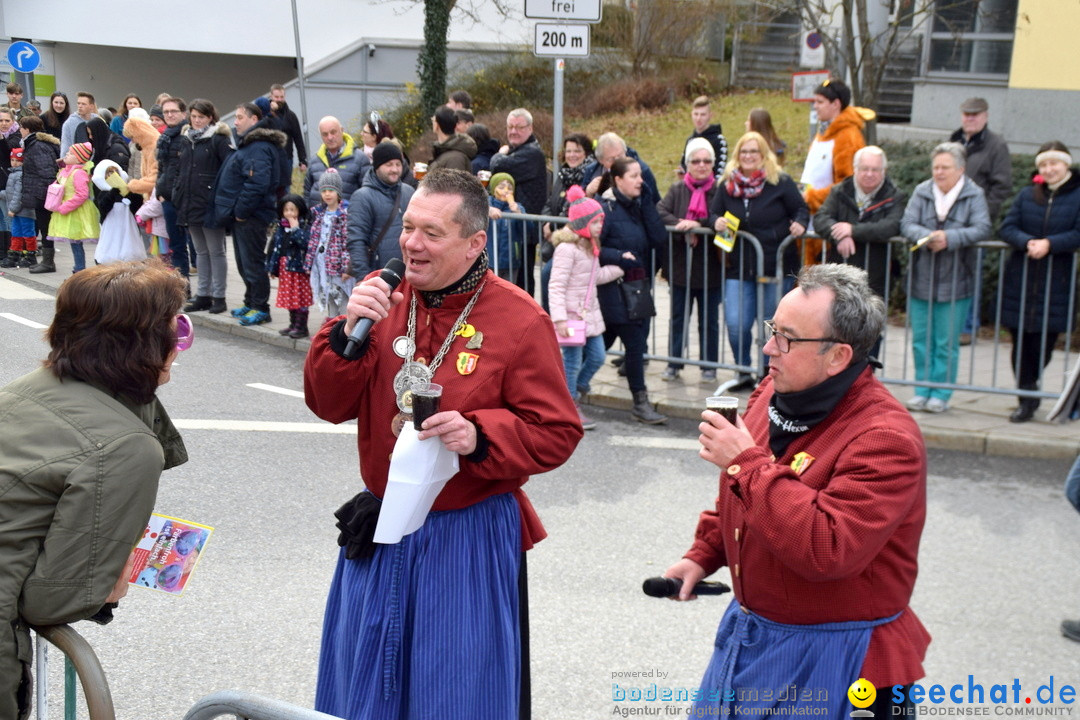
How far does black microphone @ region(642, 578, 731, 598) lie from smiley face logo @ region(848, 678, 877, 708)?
17.6 inches

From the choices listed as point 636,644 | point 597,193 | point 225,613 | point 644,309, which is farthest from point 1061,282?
point 225,613

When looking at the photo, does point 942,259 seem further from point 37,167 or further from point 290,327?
point 37,167

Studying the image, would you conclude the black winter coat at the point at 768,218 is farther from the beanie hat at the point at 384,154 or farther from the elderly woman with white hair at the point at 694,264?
the beanie hat at the point at 384,154

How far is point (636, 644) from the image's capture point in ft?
16.1

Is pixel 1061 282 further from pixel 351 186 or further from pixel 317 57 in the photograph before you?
pixel 317 57

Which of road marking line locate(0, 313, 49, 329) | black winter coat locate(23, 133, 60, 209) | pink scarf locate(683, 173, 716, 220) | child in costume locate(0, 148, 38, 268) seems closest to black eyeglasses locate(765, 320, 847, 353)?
pink scarf locate(683, 173, 716, 220)

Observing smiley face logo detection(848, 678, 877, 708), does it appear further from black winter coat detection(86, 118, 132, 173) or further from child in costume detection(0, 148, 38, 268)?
child in costume detection(0, 148, 38, 268)

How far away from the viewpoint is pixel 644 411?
8.39m

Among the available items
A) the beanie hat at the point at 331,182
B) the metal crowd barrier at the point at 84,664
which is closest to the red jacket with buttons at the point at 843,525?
the metal crowd barrier at the point at 84,664

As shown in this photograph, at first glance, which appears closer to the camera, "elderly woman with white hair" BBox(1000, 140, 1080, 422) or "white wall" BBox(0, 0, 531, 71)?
"elderly woman with white hair" BBox(1000, 140, 1080, 422)

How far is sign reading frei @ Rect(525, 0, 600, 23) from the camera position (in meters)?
10.2

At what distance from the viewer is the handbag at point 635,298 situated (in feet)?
26.7

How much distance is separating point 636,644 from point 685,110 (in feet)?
67.1

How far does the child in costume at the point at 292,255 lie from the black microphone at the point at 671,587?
7.79 m
